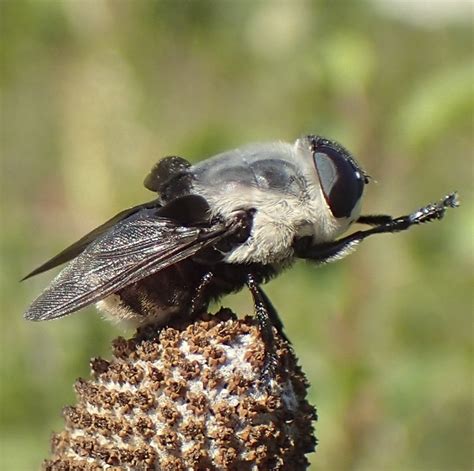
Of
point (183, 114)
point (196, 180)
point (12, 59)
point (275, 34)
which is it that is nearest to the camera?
point (196, 180)

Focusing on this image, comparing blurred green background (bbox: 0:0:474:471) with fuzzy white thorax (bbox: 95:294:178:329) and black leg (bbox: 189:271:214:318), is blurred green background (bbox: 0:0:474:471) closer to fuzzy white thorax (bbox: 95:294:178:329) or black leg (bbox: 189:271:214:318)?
black leg (bbox: 189:271:214:318)

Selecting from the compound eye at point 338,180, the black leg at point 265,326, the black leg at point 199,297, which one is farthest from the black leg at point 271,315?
the compound eye at point 338,180

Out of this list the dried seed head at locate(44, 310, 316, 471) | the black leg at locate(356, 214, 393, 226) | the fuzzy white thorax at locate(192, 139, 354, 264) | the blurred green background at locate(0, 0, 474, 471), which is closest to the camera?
the dried seed head at locate(44, 310, 316, 471)

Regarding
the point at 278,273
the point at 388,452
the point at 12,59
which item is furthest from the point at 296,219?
the point at 12,59

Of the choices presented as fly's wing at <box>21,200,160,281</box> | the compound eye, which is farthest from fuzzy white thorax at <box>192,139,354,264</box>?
fly's wing at <box>21,200,160,281</box>

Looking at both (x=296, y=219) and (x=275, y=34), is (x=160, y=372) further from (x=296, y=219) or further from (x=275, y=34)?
(x=275, y=34)
